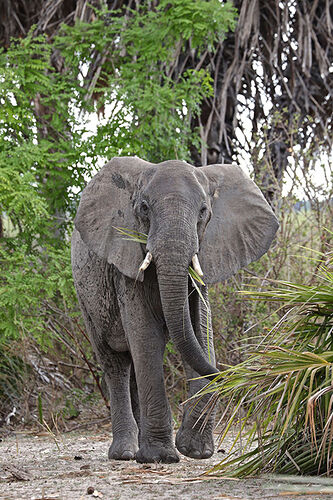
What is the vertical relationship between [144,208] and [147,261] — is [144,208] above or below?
above

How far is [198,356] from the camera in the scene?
4734mm

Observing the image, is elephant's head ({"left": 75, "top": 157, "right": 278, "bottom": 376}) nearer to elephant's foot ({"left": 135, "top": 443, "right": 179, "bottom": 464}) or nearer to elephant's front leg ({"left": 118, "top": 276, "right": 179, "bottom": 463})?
elephant's front leg ({"left": 118, "top": 276, "right": 179, "bottom": 463})

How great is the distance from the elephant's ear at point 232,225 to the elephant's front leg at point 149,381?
0.44 metres

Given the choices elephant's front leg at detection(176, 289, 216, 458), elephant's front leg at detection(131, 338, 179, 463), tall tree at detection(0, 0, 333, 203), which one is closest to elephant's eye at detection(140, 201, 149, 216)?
elephant's front leg at detection(176, 289, 216, 458)

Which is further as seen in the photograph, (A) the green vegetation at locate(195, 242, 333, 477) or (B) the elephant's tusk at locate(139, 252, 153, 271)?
(B) the elephant's tusk at locate(139, 252, 153, 271)

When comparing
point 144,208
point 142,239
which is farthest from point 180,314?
point 144,208

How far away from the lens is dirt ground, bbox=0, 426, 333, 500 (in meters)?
3.52

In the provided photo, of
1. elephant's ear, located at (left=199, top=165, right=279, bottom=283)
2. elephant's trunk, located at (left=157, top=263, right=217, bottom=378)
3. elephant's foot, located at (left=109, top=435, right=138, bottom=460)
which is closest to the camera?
elephant's trunk, located at (left=157, top=263, right=217, bottom=378)

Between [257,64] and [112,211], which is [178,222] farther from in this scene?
[257,64]

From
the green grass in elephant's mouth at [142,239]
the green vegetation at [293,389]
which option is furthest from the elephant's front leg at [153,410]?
the green vegetation at [293,389]

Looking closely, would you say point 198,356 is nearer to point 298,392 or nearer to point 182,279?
point 182,279

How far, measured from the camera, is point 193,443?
16.6ft

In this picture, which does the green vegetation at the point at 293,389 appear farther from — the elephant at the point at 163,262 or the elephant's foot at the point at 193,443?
the elephant's foot at the point at 193,443

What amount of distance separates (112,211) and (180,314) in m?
1.04
